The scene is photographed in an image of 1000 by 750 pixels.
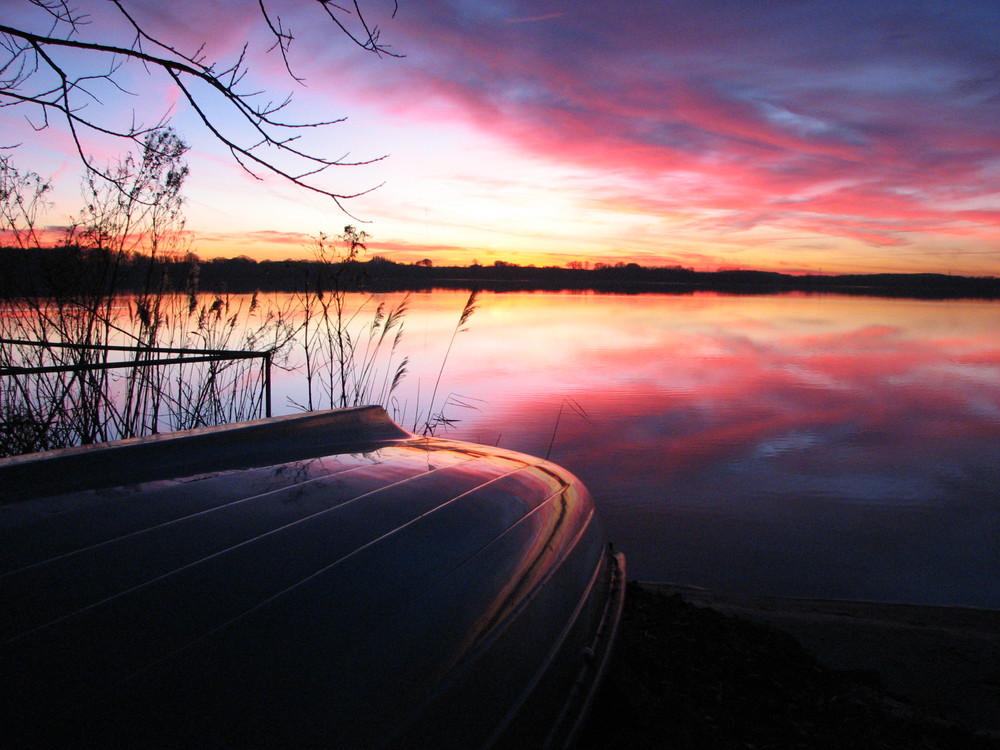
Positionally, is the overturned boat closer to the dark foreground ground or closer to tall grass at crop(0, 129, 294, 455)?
the dark foreground ground

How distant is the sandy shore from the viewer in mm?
3045

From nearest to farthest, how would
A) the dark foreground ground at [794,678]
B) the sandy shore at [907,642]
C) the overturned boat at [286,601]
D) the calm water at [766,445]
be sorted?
1. the overturned boat at [286,601]
2. the dark foreground ground at [794,678]
3. the sandy shore at [907,642]
4. the calm water at [766,445]

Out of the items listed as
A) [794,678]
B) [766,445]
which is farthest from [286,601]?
[766,445]

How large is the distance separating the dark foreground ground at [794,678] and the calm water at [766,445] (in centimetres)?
91

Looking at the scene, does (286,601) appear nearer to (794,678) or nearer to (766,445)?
(794,678)

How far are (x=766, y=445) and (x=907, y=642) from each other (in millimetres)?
5405

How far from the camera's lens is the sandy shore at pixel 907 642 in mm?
3045

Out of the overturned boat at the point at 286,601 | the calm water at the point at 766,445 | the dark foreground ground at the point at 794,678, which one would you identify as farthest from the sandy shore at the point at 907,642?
the overturned boat at the point at 286,601

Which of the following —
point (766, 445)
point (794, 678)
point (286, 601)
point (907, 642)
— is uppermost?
point (286, 601)

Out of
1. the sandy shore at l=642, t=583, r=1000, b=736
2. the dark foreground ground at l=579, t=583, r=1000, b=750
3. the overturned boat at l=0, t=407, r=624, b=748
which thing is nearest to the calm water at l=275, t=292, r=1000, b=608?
the sandy shore at l=642, t=583, r=1000, b=736

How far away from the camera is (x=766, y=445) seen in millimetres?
8789

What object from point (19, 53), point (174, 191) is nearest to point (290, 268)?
point (174, 191)

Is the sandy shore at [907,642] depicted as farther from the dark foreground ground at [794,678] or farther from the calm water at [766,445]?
the calm water at [766,445]

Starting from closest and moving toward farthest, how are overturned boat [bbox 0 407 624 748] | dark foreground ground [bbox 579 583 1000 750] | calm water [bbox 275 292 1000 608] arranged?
overturned boat [bbox 0 407 624 748] → dark foreground ground [bbox 579 583 1000 750] → calm water [bbox 275 292 1000 608]
